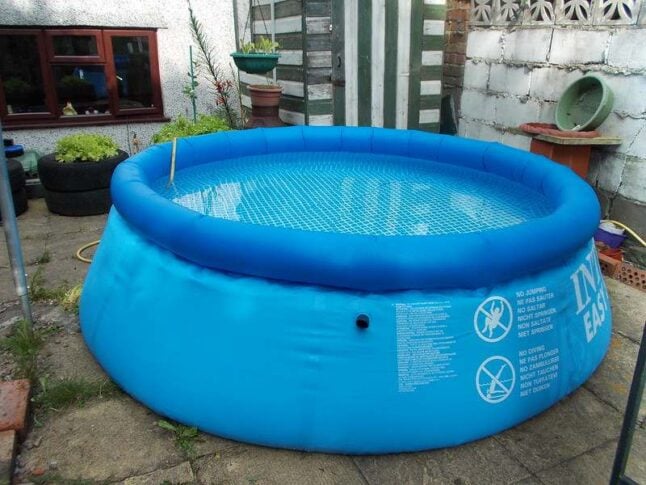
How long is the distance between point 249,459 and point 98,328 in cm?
130

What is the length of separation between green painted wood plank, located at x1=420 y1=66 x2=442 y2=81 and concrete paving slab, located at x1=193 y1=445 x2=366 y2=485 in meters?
5.47

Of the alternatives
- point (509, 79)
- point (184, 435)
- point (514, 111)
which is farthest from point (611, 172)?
point (184, 435)

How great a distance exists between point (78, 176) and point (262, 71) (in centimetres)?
242

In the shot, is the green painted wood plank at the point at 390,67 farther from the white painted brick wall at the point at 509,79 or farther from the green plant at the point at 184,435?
the green plant at the point at 184,435

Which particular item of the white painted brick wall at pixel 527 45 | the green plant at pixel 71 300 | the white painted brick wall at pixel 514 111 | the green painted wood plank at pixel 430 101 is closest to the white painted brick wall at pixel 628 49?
the white painted brick wall at pixel 527 45

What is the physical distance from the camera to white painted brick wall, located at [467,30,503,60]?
225 inches

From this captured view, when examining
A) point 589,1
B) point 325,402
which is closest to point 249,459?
point 325,402

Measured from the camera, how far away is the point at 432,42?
6516mm

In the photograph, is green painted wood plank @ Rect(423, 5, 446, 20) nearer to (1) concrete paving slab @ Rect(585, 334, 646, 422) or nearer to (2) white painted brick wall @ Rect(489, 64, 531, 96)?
(2) white painted brick wall @ Rect(489, 64, 531, 96)

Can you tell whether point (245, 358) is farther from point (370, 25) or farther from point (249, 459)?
point (370, 25)

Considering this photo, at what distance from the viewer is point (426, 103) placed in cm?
677

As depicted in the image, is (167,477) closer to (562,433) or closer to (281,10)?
(562,433)

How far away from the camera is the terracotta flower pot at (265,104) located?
6219mm

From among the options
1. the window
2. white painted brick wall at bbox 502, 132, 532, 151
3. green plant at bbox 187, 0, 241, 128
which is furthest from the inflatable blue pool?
green plant at bbox 187, 0, 241, 128
